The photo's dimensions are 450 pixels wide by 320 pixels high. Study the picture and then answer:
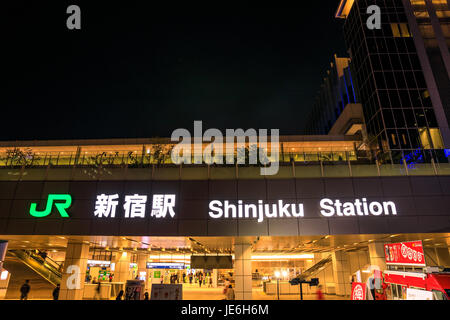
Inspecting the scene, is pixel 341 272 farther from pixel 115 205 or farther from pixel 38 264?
pixel 38 264

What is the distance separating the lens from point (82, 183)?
16688 mm

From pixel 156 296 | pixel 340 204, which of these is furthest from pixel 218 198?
pixel 340 204

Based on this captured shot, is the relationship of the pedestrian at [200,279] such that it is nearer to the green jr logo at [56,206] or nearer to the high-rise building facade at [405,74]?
the green jr logo at [56,206]

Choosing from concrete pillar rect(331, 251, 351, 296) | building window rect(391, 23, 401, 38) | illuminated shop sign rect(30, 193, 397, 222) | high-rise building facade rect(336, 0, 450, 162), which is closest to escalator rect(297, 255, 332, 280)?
concrete pillar rect(331, 251, 351, 296)

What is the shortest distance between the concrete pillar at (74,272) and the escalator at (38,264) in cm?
984

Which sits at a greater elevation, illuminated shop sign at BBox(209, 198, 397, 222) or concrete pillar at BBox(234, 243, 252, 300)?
illuminated shop sign at BBox(209, 198, 397, 222)

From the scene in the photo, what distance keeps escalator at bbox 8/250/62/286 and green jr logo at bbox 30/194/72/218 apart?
1369 centimetres

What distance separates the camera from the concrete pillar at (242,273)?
648 inches

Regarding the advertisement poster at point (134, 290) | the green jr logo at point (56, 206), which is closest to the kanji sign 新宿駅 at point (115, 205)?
the green jr logo at point (56, 206)

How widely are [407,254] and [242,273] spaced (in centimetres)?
974

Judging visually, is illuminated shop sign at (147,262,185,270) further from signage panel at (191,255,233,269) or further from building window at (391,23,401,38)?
building window at (391,23,401,38)

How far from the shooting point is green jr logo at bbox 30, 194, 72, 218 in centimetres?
1609

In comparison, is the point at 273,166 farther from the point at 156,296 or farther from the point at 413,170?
the point at 156,296

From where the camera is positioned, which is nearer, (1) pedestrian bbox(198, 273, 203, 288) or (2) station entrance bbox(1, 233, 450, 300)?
(2) station entrance bbox(1, 233, 450, 300)
